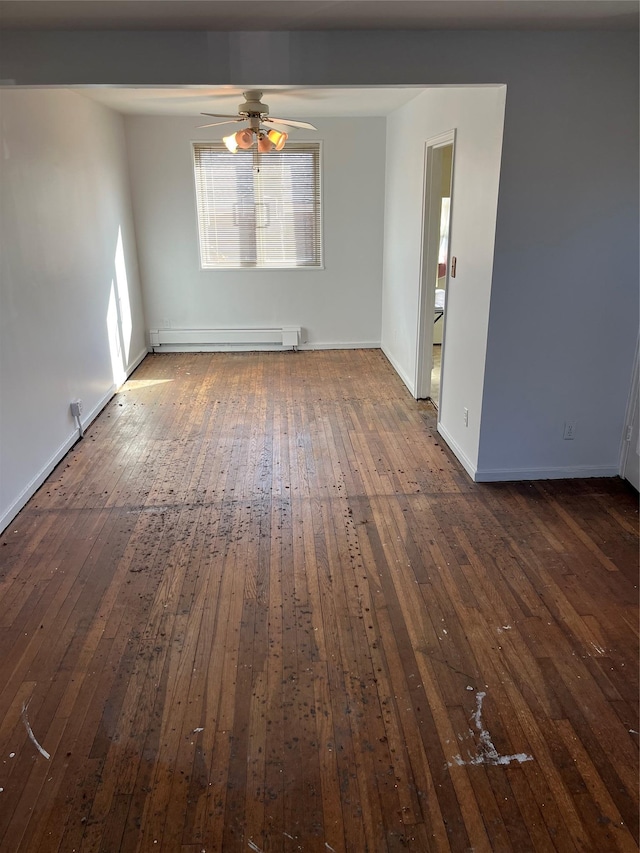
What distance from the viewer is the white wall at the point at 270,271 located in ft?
20.7

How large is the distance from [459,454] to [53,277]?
3033 mm

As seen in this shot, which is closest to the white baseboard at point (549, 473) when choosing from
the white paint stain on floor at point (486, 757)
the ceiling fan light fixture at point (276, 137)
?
the white paint stain on floor at point (486, 757)

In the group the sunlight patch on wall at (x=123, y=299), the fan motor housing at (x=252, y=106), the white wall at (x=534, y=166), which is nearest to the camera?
the white wall at (x=534, y=166)

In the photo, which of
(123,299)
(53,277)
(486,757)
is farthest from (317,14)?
(123,299)

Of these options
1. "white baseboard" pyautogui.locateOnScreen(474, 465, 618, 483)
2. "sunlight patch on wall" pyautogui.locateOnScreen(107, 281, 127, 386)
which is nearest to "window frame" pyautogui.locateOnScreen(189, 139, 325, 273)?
"sunlight patch on wall" pyautogui.locateOnScreen(107, 281, 127, 386)

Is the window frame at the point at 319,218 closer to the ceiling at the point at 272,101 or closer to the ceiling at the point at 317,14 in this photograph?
the ceiling at the point at 272,101

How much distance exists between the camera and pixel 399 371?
19.7ft

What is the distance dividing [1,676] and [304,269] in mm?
5386

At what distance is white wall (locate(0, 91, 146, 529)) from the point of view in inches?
134

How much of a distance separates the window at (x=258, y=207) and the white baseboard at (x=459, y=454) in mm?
3208

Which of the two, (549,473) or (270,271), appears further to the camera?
(270,271)

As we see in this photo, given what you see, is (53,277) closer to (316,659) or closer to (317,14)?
(317,14)

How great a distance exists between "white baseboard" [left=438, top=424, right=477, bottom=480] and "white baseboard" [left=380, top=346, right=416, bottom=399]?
0.99 meters

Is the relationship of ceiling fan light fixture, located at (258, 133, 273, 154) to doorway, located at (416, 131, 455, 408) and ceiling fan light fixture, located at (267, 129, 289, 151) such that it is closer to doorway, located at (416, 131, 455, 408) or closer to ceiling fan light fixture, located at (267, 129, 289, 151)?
ceiling fan light fixture, located at (267, 129, 289, 151)
